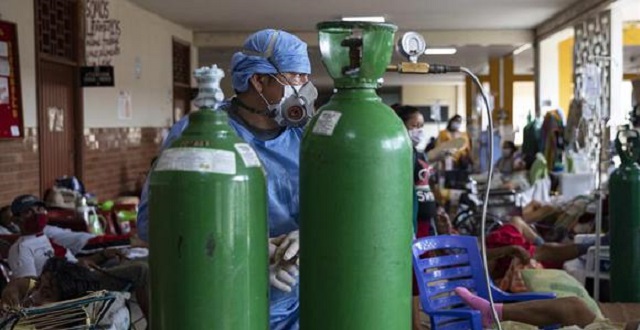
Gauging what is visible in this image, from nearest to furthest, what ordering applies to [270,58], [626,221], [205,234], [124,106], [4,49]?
[205,234] < [270,58] < [626,221] < [4,49] < [124,106]

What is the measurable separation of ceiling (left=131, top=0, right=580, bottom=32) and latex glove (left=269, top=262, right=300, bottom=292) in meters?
9.14

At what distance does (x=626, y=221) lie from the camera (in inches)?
165

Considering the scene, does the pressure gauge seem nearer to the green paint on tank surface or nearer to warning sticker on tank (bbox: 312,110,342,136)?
warning sticker on tank (bbox: 312,110,342,136)

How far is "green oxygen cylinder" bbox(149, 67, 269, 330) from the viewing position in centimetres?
118

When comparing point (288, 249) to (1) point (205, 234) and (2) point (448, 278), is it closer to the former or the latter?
(1) point (205, 234)

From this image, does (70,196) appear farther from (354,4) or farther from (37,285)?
(354,4)

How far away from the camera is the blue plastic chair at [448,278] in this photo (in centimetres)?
312

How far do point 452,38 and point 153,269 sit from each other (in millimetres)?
13110

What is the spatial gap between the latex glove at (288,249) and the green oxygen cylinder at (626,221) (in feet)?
10.2

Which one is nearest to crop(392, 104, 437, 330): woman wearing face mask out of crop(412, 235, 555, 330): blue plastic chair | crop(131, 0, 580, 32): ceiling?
crop(412, 235, 555, 330): blue plastic chair

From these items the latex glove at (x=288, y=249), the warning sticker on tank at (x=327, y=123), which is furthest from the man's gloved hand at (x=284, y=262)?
the warning sticker on tank at (x=327, y=123)

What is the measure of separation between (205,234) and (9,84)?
19.1 feet

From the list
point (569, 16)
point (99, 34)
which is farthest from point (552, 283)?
point (569, 16)

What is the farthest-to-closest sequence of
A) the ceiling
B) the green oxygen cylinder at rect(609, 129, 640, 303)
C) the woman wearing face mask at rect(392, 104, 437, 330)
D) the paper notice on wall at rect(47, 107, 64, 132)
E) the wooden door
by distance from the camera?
the ceiling
the paper notice on wall at rect(47, 107, 64, 132)
the wooden door
the woman wearing face mask at rect(392, 104, 437, 330)
the green oxygen cylinder at rect(609, 129, 640, 303)
